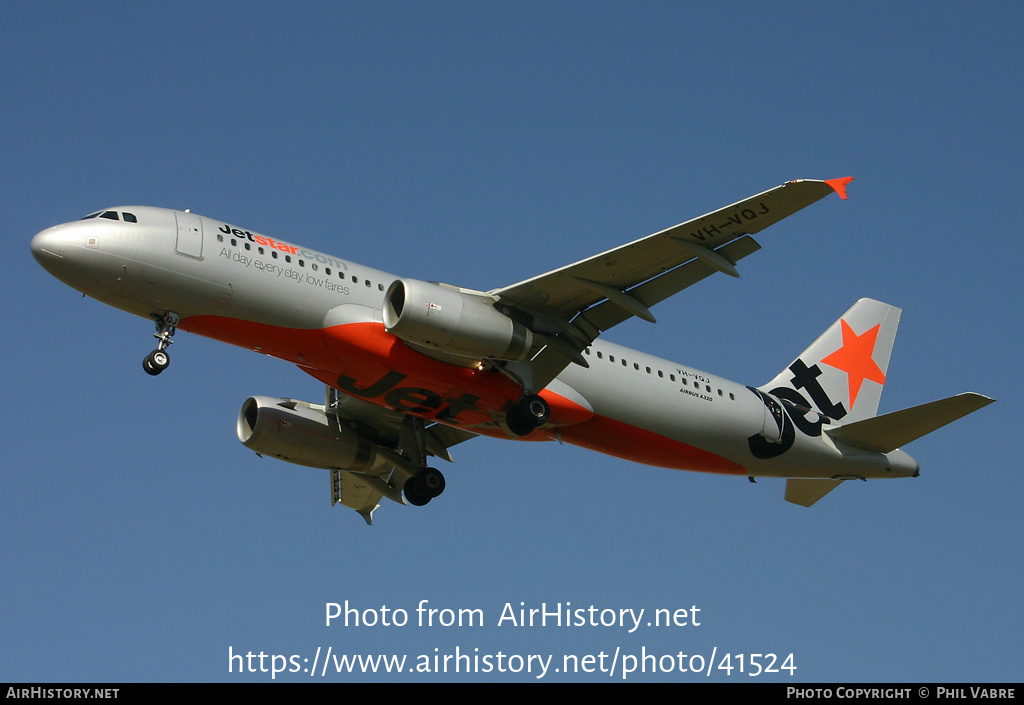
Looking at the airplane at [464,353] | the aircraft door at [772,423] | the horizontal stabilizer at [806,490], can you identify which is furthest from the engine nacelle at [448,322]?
the horizontal stabilizer at [806,490]

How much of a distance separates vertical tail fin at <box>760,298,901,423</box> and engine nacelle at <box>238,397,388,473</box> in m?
13.2

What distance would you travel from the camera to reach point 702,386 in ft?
110

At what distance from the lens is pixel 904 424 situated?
110 ft

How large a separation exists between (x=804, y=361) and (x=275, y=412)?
17.1 metres

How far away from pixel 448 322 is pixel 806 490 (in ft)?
49.3

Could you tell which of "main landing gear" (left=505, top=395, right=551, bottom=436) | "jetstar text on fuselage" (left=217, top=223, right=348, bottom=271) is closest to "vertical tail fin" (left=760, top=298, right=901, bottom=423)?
"main landing gear" (left=505, top=395, right=551, bottom=436)

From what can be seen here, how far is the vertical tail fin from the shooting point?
123 feet

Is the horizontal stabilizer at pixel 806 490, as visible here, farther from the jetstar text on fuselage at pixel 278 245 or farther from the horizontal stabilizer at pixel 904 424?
the jetstar text on fuselage at pixel 278 245

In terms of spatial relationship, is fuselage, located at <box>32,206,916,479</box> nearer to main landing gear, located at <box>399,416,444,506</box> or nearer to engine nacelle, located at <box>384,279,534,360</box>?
engine nacelle, located at <box>384,279,534,360</box>

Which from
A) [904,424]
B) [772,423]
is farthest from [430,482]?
[904,424]

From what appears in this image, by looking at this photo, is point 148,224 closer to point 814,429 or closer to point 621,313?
point 621,313

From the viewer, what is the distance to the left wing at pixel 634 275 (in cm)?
2698

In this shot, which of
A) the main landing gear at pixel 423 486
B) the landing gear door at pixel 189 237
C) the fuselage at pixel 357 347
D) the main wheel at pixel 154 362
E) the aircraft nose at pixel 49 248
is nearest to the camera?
the aircraft nose at pixel 49 248

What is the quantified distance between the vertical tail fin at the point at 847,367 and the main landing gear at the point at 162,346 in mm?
19017
